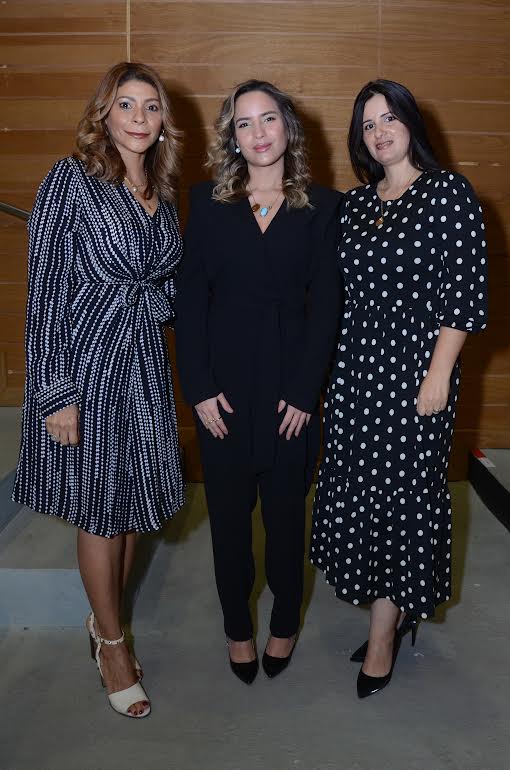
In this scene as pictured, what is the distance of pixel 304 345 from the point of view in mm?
2115

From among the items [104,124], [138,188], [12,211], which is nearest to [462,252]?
[138,188]

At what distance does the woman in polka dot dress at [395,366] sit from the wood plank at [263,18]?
5.79ft

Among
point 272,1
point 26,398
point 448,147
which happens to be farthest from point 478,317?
point 272,1

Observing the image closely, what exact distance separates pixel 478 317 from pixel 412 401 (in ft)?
0.91

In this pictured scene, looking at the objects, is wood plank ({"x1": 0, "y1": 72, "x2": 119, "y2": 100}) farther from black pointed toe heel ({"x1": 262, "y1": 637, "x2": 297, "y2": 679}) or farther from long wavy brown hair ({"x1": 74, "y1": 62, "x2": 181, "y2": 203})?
black pointed toe heel ({"x1": 262, "y1": 637, "x2": 297, "y2": 679})

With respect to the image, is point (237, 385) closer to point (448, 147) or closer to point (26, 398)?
point (26, 398)

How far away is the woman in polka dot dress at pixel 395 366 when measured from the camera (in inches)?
78.1

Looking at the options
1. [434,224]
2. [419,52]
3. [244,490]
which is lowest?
[244,490]

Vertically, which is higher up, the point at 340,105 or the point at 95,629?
the point at 340,105

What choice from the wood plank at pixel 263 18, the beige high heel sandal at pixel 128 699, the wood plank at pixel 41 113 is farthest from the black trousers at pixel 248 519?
the wood plank at pixel 263 18

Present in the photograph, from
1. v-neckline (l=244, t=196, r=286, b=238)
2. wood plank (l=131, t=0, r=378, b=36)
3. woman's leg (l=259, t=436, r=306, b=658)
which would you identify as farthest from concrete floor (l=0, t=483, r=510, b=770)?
wood plank (l=131, t=0, r=378, b=36)

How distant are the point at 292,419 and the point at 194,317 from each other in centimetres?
38

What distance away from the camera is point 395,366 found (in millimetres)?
2084

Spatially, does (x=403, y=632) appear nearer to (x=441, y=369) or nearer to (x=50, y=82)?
(x=441, y=369)
